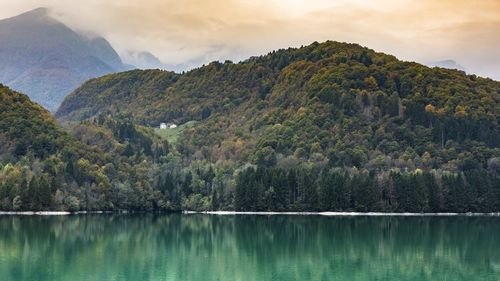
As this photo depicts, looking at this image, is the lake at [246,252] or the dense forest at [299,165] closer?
the lake at [246,252]

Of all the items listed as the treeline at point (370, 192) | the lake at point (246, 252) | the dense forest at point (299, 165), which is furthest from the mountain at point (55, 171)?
the lake at point (246, 252)

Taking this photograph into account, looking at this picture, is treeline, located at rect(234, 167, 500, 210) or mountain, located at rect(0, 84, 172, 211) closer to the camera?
mountain, located at rect(0, 84, 172, 211)

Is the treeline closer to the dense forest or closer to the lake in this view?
the dense forest

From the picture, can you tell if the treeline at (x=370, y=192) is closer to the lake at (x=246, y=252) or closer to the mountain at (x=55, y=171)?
the mountain at (x=55, y=171)

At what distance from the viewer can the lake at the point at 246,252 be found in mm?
54750

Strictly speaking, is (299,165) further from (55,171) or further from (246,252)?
(246,252)

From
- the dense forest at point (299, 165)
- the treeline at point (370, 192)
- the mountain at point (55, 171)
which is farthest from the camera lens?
the dense forest at point (299, 165)

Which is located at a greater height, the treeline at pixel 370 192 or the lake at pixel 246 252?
the treeline at pixel 370 192

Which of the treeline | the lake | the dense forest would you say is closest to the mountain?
the dense forest

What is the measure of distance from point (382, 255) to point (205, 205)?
300ft

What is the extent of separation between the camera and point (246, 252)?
70312 millimetres

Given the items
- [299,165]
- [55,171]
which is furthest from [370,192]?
[55,171]

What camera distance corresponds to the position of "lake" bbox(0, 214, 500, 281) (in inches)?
2156

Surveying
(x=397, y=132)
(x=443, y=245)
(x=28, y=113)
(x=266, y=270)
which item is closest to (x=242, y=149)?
(x=397, y=132)
